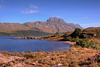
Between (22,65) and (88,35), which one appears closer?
(22,65)

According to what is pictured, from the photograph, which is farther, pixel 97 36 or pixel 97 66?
pixel 97 36

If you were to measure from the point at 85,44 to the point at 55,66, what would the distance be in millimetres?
29898

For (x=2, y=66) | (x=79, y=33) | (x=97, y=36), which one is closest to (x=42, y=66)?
(x=2, y=66)

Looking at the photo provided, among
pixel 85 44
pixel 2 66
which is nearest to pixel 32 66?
pixel 2 66

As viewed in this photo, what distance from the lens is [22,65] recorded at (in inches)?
536

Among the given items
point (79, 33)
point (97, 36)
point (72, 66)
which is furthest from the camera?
point (79, 33)

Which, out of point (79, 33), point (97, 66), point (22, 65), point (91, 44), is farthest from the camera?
point (79, 33)

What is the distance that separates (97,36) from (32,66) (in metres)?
78.5

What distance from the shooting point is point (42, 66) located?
13156 millimetres

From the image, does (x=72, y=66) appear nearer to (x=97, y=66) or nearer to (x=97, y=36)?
(x=97, y=66)

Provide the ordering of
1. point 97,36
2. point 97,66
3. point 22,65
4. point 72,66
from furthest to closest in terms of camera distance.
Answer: point 97,36
point 22,65
point 72,66
point 97,66

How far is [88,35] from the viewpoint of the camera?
86.5 m

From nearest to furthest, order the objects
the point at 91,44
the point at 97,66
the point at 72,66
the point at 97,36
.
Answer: the point at 97,66, the point at 72,66, the point at 91,44, the point at 97,36

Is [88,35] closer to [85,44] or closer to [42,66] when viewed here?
[85,44]
